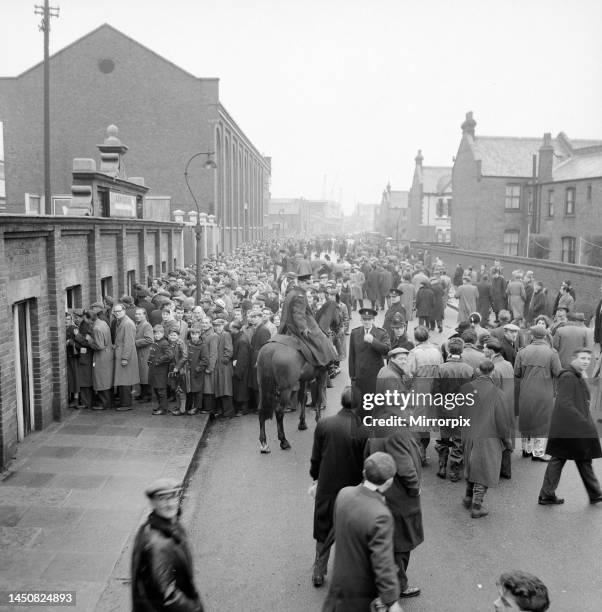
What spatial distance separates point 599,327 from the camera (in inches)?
564

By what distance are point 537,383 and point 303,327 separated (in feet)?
10.7

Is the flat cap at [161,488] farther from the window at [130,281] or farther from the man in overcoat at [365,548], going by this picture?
the window at [130,281]

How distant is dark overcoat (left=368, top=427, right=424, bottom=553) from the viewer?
18.0ft

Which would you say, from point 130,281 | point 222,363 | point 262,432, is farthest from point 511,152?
point 262,432

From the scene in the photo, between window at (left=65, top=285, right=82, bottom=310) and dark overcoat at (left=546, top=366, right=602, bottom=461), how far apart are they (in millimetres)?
9001

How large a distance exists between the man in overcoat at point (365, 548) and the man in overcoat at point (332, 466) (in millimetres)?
1405

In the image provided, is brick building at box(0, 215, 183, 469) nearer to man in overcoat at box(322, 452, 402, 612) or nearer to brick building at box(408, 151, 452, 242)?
man in overcoat at box(322, 452, 402, 612)

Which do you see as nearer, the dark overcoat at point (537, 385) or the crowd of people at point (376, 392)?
the crowd of people at point (376, 392)

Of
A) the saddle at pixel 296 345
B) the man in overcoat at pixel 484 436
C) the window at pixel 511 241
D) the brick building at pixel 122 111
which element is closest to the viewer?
the man in overcoat at pixel 484 436

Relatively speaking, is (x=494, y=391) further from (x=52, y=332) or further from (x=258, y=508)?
(x=52, y=332)

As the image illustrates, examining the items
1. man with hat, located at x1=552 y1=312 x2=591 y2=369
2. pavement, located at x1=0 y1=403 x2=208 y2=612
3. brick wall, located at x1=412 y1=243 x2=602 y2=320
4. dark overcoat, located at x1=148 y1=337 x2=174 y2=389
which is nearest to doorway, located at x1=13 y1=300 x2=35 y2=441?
pavement, located at x1=0 y1=403 x2=208 y2=612

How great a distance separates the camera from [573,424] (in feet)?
24.3

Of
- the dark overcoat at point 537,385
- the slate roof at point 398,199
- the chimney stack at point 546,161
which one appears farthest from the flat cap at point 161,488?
the slate roof at point 398,199

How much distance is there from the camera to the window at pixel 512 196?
4631cm
